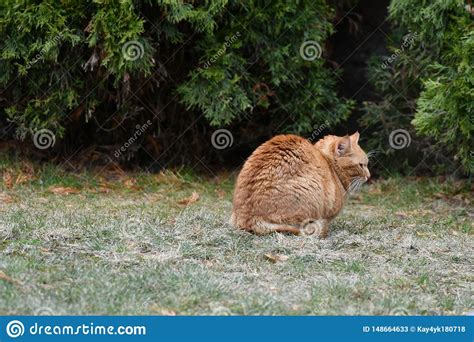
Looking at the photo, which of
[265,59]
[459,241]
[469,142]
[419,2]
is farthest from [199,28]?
[459,241]

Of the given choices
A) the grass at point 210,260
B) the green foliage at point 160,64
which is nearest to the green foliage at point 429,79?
the green foliage at point 160,64

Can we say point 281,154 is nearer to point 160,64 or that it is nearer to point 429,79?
point 429,79

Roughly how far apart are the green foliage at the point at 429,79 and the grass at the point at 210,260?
0.84 meters

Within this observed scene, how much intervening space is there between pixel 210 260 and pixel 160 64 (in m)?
3.62

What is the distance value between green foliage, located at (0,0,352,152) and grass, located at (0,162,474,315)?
112cm

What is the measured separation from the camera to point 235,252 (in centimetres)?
550

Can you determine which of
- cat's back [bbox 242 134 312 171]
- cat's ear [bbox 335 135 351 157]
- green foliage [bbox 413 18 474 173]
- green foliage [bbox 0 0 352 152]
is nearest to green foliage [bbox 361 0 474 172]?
green foliage [bbox 413 18 474 173]

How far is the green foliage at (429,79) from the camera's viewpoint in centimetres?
747

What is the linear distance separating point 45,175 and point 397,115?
411 centimetres

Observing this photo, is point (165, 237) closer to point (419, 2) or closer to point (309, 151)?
point (309, 151)

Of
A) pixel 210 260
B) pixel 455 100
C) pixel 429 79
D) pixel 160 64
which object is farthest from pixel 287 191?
pixel 160 64

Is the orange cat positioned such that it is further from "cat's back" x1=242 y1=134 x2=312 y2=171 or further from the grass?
the grass

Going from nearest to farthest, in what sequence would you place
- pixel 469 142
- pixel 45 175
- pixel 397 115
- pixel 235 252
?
pixel 235 252, pixel 469 142, pixel 45 175, pixel 397 115

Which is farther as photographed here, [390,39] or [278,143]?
[390,39]
